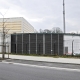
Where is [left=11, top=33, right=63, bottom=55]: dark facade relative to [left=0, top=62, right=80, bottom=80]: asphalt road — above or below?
above

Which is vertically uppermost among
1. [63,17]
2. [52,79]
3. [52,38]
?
[63,17]

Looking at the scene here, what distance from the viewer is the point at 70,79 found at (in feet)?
30.1

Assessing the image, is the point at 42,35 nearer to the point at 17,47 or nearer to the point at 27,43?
the point at 27,43

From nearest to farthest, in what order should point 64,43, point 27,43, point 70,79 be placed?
point 70,79 → point 64,43 → point 27,43

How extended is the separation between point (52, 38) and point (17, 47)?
7.81 m

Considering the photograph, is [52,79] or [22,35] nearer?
[52,79]

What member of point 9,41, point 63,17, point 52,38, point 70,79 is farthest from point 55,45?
point 70,79

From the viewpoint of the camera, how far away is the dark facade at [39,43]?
112 feet

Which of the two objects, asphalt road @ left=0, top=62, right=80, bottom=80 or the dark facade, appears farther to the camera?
the dark facade

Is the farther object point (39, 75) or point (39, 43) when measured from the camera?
point (39, 43)

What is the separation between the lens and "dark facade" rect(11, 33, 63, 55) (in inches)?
1341

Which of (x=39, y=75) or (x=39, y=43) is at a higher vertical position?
(x=39, y=43)

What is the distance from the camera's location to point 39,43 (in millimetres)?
→ 35156

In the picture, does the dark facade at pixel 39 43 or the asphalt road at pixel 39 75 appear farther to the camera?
the dark facade at pixel 39 43
